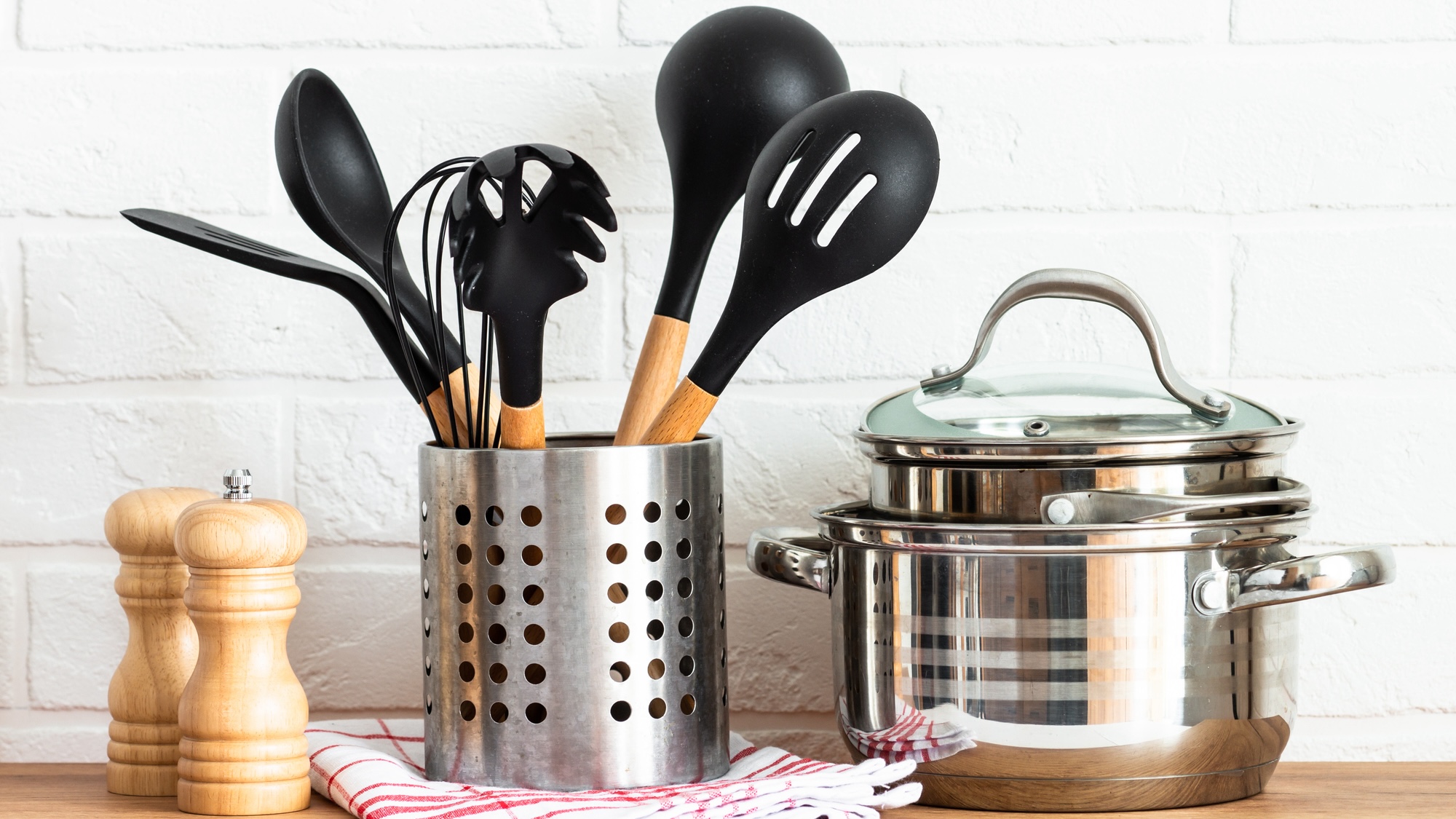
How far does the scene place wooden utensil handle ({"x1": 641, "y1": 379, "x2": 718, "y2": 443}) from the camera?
0.59 meters

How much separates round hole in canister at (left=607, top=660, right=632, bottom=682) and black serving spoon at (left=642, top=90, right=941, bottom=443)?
0.34 ft

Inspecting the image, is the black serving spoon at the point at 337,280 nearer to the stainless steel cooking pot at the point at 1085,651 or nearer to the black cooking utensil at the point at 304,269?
the black cooking utensil at the point at 304,269

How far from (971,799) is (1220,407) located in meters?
0.21

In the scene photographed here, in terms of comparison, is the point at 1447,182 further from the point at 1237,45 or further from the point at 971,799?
the point at 971,799

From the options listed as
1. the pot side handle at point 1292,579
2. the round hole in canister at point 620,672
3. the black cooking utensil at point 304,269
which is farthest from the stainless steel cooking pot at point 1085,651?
the black cooking utensil at point 304,269

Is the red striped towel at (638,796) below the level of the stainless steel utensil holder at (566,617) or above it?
below

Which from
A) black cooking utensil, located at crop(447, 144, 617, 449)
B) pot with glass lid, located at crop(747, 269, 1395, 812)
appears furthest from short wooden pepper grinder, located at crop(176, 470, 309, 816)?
pot with glass lid, located at crop(747, 269, 1395, 812)

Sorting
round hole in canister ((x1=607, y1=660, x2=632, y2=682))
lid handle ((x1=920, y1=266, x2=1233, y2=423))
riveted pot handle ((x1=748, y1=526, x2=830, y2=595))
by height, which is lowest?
round hole in canister ((x1=607, y1=660, x2=632, y2=682))

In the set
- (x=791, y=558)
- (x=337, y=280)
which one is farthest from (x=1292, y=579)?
(x=337, y=280)

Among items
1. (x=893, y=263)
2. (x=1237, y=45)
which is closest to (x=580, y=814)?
(x=893, y=263)

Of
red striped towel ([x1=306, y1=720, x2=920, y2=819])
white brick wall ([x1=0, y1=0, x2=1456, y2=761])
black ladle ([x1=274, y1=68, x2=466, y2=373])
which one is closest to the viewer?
red striped towel ([x1=306, y1=720, x2=920, y2=819])

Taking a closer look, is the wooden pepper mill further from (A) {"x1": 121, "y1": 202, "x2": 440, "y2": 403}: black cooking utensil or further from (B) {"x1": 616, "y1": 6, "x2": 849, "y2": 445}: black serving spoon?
(B) {"x1": 616, "y1": 6, "x2": 849, "y2": 445}: black serving spoon

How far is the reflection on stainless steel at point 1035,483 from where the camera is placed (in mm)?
556

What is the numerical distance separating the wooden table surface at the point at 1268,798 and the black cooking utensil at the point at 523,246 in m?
0.23
